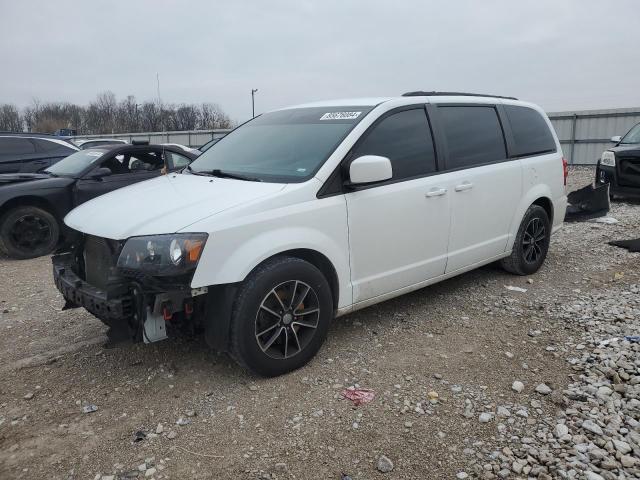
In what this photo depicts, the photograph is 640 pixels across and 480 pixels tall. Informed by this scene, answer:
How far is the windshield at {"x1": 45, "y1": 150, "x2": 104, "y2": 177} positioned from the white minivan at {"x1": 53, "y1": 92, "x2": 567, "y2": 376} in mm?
4090

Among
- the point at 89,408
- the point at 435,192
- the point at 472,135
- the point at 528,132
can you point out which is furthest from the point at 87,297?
the point at 528,132

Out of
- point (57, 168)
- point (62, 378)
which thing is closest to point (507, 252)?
point (62, 378)

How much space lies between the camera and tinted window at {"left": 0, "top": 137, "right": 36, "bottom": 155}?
9562 mm

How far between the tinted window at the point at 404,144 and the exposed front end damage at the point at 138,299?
1.53m

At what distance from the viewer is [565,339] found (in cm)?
385

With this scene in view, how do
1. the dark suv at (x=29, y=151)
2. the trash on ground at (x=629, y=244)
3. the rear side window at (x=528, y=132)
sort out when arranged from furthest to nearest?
the dark suv at (x=29, y=151) → the trash on ground at (x=629, y=244) → the rear side window at (x=528, y=132)

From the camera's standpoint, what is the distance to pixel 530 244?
17.6ft

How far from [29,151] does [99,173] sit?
10.4 ft

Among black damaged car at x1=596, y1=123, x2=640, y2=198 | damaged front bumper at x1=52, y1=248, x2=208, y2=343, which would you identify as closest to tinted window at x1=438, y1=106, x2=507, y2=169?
damaged front bumper at x1=52, y1=248, x2=208, y2=343

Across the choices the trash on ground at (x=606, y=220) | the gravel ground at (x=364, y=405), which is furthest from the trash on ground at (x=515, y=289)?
the trash on ground at (x=606, y=220)

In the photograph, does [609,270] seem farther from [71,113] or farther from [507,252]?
[71,113]

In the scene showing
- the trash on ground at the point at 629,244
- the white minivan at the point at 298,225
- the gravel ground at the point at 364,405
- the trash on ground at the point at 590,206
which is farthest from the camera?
the trash on ground at the point at 590,206

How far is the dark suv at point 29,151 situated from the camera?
9.55 metres

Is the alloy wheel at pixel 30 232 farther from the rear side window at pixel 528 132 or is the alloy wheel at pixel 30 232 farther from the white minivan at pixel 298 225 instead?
the rear side window at pixel 528 132
